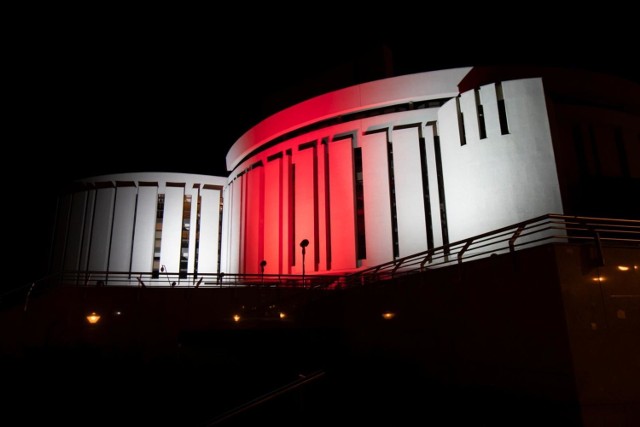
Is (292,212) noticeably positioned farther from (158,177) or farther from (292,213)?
(158,177)

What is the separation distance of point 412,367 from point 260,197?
20.8 metres

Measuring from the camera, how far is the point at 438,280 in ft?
39.1

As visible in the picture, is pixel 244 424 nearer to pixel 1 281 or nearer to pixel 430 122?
pixel 430 122

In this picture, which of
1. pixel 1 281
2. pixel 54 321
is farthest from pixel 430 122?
pixel 1 281

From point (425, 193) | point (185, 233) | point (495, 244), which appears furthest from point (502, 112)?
point (185, 233)

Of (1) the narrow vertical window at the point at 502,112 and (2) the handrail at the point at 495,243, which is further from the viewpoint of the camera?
(1) the narrow vertical window at the point at 502,112

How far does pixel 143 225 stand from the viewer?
37.7m

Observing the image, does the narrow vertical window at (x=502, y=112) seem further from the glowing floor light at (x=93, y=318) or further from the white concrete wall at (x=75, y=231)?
the white concrete wall at (x=75, y=231)

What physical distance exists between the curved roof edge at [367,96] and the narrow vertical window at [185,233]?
39.4 ft

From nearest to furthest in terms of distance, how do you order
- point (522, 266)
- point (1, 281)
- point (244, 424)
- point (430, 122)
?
point (244, 424), point (522, 266), point (430, 122), point (1, 281)

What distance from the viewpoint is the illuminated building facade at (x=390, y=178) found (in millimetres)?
19438

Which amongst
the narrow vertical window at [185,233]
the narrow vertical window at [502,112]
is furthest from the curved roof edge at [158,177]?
the narrow vertical window at [502,112]

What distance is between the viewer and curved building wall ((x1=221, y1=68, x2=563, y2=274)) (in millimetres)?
19453

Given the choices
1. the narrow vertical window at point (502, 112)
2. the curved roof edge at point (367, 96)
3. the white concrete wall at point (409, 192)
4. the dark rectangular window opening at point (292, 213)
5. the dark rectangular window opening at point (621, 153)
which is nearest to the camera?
the narrow vertical window at point (502, 112)
